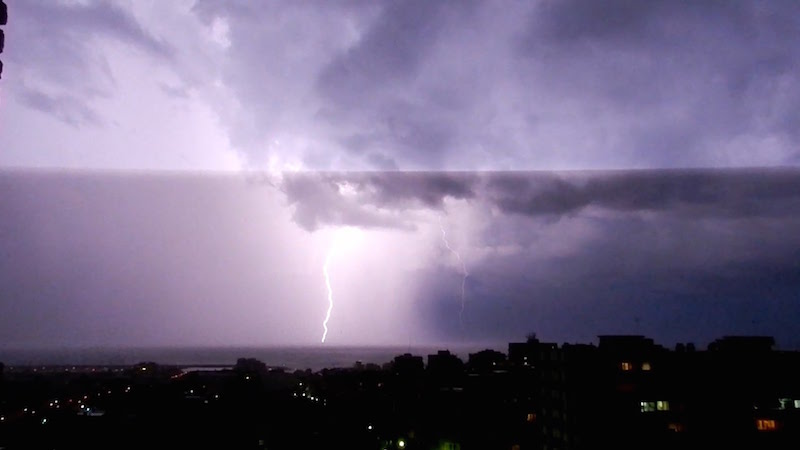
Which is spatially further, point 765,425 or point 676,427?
point 676,427

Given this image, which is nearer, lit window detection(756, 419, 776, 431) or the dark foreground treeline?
lit window detection(756, 419, 776, 431)

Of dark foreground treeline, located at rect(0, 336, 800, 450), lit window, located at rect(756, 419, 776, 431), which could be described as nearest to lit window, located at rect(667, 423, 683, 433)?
dark foreground treeline, located at rect(0, 336, 800, 450)

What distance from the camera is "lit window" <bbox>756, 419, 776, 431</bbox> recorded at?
20500 millimetres

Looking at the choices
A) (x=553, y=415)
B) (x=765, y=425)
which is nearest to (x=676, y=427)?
(x=765, y=425)

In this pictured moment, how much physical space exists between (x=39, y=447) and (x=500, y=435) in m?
17.9

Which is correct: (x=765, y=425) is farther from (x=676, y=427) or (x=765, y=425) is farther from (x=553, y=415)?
(x=553, y=415)

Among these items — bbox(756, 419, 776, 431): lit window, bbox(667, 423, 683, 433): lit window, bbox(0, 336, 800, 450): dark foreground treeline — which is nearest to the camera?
bbox(756, 419, 776, 431): lit window

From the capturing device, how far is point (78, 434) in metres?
24.6

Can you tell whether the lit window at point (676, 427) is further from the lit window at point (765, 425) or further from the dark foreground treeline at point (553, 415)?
the lit window at point (765, 425)

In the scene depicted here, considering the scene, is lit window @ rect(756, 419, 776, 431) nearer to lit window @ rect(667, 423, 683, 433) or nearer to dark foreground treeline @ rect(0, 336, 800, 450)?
dark foreground treeline @ rect(0, 336, 800, 450)

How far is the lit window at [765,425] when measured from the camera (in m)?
20.5

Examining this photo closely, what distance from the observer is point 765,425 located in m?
→ 20.5

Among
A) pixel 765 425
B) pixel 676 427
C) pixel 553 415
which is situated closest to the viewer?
pixel 765 425

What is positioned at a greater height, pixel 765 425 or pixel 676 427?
pixel 765 425
